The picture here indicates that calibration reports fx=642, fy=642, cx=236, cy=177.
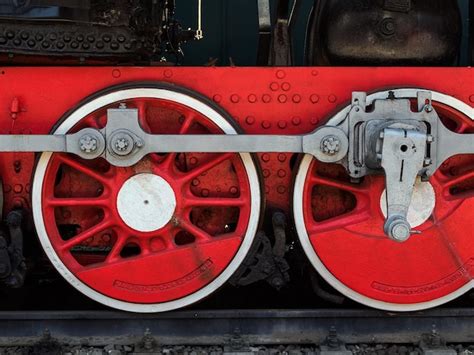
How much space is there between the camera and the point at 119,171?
2373 mm

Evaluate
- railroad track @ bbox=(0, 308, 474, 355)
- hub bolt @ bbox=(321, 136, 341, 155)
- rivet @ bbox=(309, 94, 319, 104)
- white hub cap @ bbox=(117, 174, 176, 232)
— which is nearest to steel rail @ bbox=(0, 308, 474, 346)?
railroad track @ bbox=(0, 308, 474, 355)

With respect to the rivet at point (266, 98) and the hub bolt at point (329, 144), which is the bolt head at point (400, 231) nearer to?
the hub bolt at point (329, 144)

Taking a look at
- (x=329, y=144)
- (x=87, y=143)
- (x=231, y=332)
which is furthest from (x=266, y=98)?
(x=231, y=332)

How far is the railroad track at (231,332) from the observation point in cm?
243

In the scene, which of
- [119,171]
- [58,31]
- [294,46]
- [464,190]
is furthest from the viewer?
[294,46]

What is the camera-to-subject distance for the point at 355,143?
234cm

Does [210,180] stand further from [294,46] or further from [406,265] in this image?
[294,46]

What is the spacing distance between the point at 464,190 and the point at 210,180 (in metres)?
1.01

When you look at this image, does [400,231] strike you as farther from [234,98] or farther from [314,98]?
[234,98]

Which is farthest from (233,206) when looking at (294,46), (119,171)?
(294,46)

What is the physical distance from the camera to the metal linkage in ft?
7.35

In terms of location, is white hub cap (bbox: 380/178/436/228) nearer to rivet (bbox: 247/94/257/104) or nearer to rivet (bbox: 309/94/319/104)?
rivet (bbox: 309/94/319/104)

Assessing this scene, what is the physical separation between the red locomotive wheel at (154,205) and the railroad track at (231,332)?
A: 0.09 m

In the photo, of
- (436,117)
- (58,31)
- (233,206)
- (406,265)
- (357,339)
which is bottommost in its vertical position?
(357,339)
